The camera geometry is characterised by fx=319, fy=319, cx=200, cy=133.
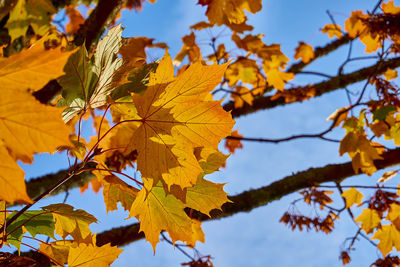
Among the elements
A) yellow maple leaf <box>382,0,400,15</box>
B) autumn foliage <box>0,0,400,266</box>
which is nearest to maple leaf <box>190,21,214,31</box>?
autumn foliage <box>0,0,400,266</box>

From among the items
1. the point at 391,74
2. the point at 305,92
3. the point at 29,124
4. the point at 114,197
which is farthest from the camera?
the point at 391,74

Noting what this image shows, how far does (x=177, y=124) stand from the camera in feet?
2.69

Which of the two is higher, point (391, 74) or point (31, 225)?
point (391, 74)

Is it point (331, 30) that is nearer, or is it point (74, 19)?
point (331, 30)

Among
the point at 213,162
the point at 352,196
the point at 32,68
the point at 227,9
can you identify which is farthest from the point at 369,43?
the point at 32,68

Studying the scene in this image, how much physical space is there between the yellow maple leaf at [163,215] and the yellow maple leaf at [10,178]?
1.36 feet

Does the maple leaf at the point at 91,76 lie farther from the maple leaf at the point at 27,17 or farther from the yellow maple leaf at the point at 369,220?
the yellow maple leaf at the point at 369,220

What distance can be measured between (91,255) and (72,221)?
0.11 m

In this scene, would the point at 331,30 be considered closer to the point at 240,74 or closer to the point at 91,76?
the point at 240,74

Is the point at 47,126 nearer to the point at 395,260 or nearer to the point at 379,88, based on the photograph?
the point at 379,88

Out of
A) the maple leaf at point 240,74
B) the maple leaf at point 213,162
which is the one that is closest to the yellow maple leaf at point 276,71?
the maple leaf at point 240,74

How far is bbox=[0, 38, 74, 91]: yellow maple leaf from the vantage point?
499 millimetres

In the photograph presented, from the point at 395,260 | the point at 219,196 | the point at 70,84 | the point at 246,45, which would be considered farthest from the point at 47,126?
the point at 395,260

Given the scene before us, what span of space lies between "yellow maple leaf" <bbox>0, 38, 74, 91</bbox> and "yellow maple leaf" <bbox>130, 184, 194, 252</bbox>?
474 millimetres
